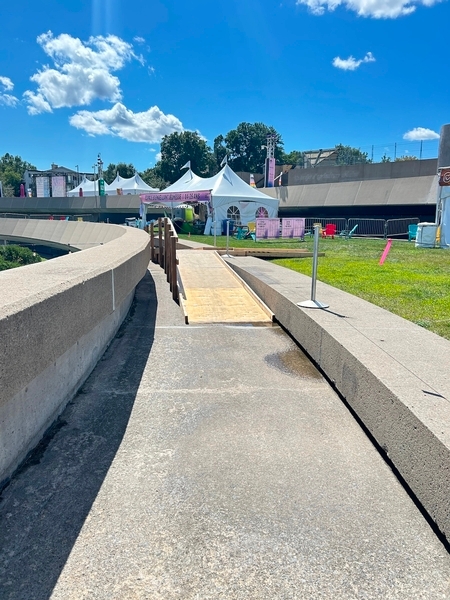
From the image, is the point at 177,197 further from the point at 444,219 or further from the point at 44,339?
the point at 44,339

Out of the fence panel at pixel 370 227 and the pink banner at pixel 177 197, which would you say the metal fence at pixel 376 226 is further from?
the pink banner at pixel 177 197

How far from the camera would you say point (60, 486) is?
273 cm

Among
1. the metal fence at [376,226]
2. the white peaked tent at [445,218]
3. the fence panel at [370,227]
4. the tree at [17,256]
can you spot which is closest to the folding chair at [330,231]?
the metal fence at [376,226]

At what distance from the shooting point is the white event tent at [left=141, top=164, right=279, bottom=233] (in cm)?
2959

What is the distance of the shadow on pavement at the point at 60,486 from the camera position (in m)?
2.09

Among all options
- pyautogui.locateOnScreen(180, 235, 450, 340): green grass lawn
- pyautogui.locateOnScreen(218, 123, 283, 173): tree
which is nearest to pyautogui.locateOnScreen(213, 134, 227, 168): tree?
pyautogui.locateOnScreen(218, 123, 283, 173): tree

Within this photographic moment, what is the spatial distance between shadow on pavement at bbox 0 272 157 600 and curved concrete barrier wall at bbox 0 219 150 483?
0.13 metres

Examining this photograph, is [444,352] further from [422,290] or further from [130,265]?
[422,290]

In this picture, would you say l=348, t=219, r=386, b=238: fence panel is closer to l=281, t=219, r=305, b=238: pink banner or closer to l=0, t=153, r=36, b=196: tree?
l=281, t=219, r=305, b=238: pink banner

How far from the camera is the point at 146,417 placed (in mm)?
3668

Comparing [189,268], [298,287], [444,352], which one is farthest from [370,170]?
[444,352]

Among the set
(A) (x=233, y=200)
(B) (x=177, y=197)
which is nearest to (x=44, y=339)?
(A) (x=233, y=200)

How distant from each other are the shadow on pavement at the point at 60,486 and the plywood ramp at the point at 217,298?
2.59 m

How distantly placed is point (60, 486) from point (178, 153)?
354 ft
